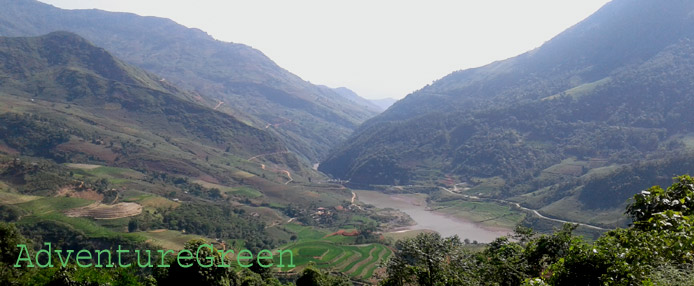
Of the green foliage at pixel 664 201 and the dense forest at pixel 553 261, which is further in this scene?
the green foliage at pixel 664 201

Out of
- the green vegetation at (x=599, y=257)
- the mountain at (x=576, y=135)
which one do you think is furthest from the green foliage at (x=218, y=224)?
the mountain at (x=576, y=135)

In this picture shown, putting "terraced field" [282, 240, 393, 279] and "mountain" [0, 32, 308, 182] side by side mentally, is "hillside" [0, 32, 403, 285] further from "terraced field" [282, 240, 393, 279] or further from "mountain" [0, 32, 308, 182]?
"mountain" [0, 32, 308, 182]

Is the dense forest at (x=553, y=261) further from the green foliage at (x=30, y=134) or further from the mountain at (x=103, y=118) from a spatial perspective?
the mountain at (x=103, y=118)

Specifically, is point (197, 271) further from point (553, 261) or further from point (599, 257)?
point (553, 261)

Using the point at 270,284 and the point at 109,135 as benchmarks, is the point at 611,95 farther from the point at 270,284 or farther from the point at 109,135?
the point at 109,135

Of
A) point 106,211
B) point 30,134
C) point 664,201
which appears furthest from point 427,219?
point 30,134

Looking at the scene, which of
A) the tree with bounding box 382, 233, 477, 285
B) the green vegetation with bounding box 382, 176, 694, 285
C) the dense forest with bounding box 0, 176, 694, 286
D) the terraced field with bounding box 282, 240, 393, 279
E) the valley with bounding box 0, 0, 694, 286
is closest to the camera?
the green vegetation with bounding box 382, 176, 694, 285

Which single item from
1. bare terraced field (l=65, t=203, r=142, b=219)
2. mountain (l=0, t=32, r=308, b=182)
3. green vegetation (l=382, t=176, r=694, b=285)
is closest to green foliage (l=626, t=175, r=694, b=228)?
green vegetation (l=382, t=176, r=694, b=285)
